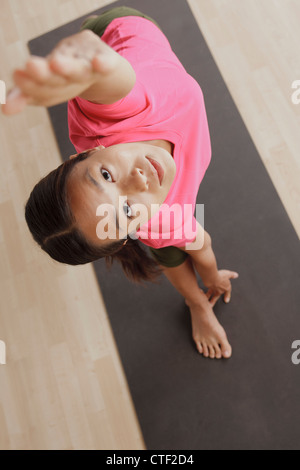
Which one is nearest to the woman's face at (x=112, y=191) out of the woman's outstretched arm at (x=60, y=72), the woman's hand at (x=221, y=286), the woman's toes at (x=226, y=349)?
the woman's outstretched arm at (x=60, y=72)

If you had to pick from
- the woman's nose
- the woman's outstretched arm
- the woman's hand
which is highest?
the woman's outstretched arm

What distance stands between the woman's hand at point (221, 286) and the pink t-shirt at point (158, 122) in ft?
0.96

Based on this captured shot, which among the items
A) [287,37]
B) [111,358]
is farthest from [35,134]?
[287,37]

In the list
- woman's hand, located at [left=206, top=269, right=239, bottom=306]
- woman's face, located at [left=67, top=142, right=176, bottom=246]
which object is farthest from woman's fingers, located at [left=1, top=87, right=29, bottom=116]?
woman's hand, located at [left=206, top=269, right=239, bottom=306]

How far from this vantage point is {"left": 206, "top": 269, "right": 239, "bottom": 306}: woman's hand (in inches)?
46.2

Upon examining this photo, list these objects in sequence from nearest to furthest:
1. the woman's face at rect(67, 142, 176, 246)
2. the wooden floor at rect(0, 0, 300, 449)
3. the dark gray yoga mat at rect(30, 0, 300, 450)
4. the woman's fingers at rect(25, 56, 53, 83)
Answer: the woman's fingers at rect(25, 56, 53, 83)
the woman's face at rect(67, 142, 176, 246)
the dark gray yoga mat at rect(30, 0, 300, 450)
the wooden floor at rect(0, 0, 300, 449)

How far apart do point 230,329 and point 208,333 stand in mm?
82

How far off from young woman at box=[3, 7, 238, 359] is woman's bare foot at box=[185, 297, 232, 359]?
0.26m

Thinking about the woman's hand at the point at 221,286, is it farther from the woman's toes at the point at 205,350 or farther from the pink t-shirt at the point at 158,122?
the pink t-shirt at the point at 158,122

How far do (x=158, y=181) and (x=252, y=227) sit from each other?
679mm

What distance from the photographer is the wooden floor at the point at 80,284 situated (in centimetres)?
126

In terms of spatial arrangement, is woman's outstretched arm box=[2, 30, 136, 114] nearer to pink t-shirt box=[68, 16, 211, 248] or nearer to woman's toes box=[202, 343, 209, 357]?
pink t-shirt box=[68, 16, 211, 248]
